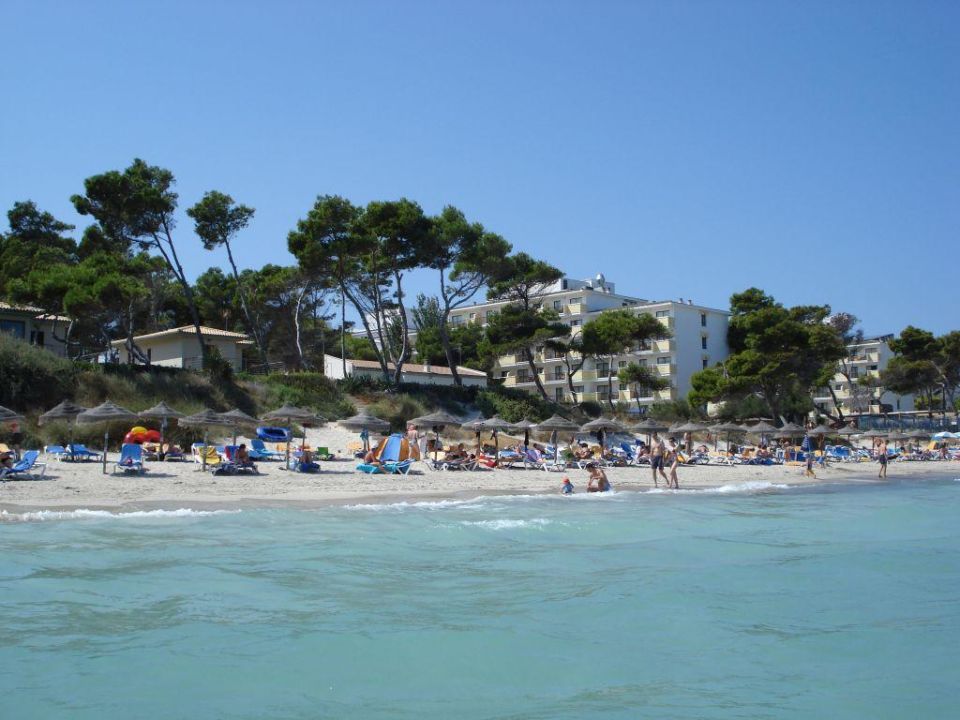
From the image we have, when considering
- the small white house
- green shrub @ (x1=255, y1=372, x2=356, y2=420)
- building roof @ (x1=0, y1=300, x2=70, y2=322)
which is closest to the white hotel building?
the small white house

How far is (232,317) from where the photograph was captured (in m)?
55.8

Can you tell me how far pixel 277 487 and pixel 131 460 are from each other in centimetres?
377

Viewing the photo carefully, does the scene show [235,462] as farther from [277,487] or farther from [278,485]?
[277,487]

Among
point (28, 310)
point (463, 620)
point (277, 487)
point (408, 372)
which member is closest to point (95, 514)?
point (277, 487)

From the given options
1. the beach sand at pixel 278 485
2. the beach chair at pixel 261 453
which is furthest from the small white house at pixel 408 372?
the beach chair at pixel 261 453

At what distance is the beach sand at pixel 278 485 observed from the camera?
59.1ft

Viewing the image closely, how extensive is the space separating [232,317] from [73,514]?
41.0 metres

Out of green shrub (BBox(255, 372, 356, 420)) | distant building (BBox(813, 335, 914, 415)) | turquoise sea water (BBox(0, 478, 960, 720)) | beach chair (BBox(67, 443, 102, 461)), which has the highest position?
distant building (BBox(813, 335, 914, 415))

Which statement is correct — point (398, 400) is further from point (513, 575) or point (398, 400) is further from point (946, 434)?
point (946, 434)

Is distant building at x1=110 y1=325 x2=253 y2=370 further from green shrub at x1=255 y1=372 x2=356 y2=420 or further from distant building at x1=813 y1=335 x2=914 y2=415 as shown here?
distant building at x1=813 y1=335 x2=914 y2=415

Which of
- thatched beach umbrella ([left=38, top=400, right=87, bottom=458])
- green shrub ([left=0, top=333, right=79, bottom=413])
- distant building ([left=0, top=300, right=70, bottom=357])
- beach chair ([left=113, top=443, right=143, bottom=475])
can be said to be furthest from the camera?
distant building ([left=0, top=300, right=70, bottom=357])

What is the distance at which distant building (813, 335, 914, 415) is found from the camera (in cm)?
6931

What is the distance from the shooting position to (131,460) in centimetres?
2156

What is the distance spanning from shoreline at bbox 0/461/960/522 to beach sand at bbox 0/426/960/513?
20 mm
